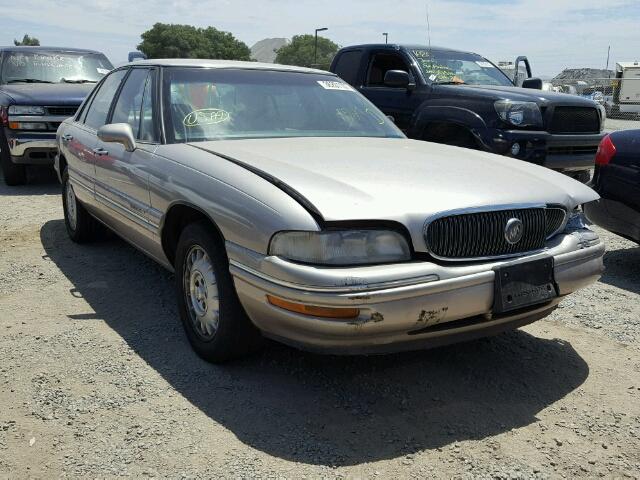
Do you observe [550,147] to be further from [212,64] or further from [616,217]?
[212,64]

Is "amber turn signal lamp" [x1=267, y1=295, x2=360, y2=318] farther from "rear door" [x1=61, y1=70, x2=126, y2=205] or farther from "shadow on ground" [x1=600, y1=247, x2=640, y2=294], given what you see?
"shadow on ground" [x1=600, y1=247, x2=640, y2=294]

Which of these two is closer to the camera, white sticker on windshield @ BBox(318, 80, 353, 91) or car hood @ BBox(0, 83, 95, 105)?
white sticker on windshield @ BBox(318, 80, 353, 91)

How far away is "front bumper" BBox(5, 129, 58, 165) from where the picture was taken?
26.7 ft

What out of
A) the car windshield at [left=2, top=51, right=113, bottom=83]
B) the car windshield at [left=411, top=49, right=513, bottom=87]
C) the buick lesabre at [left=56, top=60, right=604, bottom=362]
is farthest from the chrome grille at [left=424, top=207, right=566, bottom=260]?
the car windshield at [left=2, top=51, right=113, bottom=83]

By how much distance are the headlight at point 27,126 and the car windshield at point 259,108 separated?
489 centimetres

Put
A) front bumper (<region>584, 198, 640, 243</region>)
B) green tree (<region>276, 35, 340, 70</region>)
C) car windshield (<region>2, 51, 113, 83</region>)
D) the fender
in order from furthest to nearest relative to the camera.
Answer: green tree (<region>276, 35, 340, 70</region>) → car windshield (<region>2, 51, 113, 83</region>) → the fender → front bumper (<region>584, 198, 640, 243</region>)

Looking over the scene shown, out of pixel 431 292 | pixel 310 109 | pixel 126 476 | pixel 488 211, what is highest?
pixel 310 109

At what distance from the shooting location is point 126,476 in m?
2.45

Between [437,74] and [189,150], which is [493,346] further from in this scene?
[437,74]

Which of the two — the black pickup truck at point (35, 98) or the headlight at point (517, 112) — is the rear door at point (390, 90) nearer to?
the headlight at point (517, 112)

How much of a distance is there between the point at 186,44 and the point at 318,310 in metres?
79.7

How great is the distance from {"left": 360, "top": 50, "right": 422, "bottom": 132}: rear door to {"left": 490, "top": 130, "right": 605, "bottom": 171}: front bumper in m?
1.30

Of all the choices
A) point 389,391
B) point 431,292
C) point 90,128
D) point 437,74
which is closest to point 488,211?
point 431,292

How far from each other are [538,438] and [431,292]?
78cm
